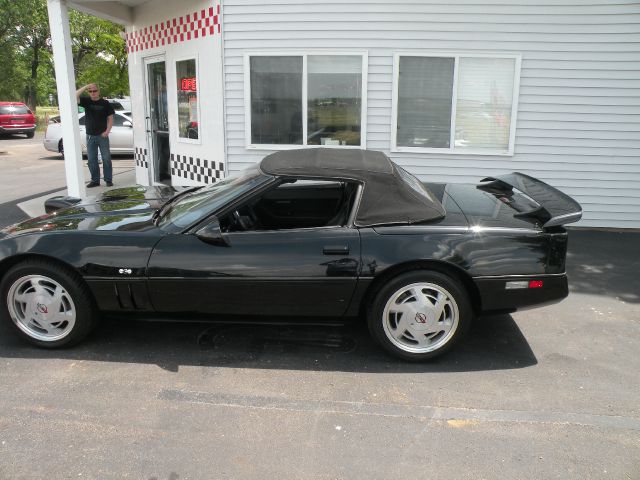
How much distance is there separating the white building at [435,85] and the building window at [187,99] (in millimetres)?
163

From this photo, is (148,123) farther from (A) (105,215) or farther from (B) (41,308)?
(B) (41,308)

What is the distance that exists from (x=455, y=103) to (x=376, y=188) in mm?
4151

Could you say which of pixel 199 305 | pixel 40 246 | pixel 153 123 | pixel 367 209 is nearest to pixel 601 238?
pixel 367 209

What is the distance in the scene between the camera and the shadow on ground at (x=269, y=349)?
372cm

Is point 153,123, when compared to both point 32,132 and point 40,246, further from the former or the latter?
point 32,132

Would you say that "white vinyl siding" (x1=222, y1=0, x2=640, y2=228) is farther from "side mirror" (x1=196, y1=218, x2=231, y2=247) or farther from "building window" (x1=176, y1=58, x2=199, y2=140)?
"side mirror" (x1=196, y1=218, x2=231, y2=247)

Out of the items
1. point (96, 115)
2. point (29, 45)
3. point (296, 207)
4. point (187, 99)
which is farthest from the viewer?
point (29, 45)

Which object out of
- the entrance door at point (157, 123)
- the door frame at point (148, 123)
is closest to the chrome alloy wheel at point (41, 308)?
the entrance door at point (157, 123)

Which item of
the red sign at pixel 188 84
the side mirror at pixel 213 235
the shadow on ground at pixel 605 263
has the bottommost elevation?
the shadow on ground at pixel 605 263

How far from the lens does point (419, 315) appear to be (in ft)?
11.9

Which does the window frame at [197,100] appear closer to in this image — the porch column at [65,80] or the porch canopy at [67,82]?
the porch canopy at [67,82]

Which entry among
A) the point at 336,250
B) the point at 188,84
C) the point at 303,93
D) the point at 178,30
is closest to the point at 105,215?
the point at 336,250

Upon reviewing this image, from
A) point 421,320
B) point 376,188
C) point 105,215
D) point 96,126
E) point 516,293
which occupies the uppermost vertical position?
point 96,126

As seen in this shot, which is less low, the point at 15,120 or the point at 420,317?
the point at 15,120
